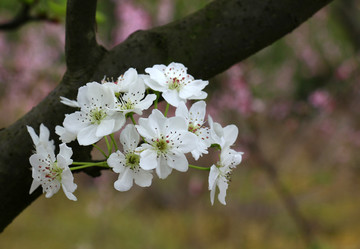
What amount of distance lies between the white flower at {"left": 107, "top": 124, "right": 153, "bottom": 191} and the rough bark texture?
0.18 metres

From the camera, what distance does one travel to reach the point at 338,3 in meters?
3.42

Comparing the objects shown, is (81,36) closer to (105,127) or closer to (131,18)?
(105,127)

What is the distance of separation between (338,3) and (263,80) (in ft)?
8.37

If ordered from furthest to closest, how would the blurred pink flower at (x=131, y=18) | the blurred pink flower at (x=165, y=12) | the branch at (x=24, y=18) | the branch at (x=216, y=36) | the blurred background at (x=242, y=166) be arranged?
the blurred pink flower at (x=165, y=12)
the blurred pink flower at (x=131, y=18)
the blurred background at (x=242, y=166)
the branch at (x=24, y=18)
the branch at (x=216, y=36)

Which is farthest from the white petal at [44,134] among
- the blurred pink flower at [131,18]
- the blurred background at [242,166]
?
the blurred pink flower at [131,18]

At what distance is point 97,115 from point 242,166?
5.70 metres

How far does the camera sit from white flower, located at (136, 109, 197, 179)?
2.34 ft

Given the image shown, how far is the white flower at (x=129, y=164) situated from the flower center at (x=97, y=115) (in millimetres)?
54

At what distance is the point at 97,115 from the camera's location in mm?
758

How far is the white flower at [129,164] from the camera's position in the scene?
73 cm

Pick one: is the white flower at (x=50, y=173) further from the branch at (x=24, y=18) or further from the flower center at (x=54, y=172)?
the branch at (x=24, y=18)

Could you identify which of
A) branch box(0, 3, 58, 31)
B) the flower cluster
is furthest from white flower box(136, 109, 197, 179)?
branch box(0, 3, 58, 31)

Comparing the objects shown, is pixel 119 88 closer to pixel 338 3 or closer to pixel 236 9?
pixel 236 9

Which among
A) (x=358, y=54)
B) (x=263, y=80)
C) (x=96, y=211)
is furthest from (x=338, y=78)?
(x=96, y=211)
